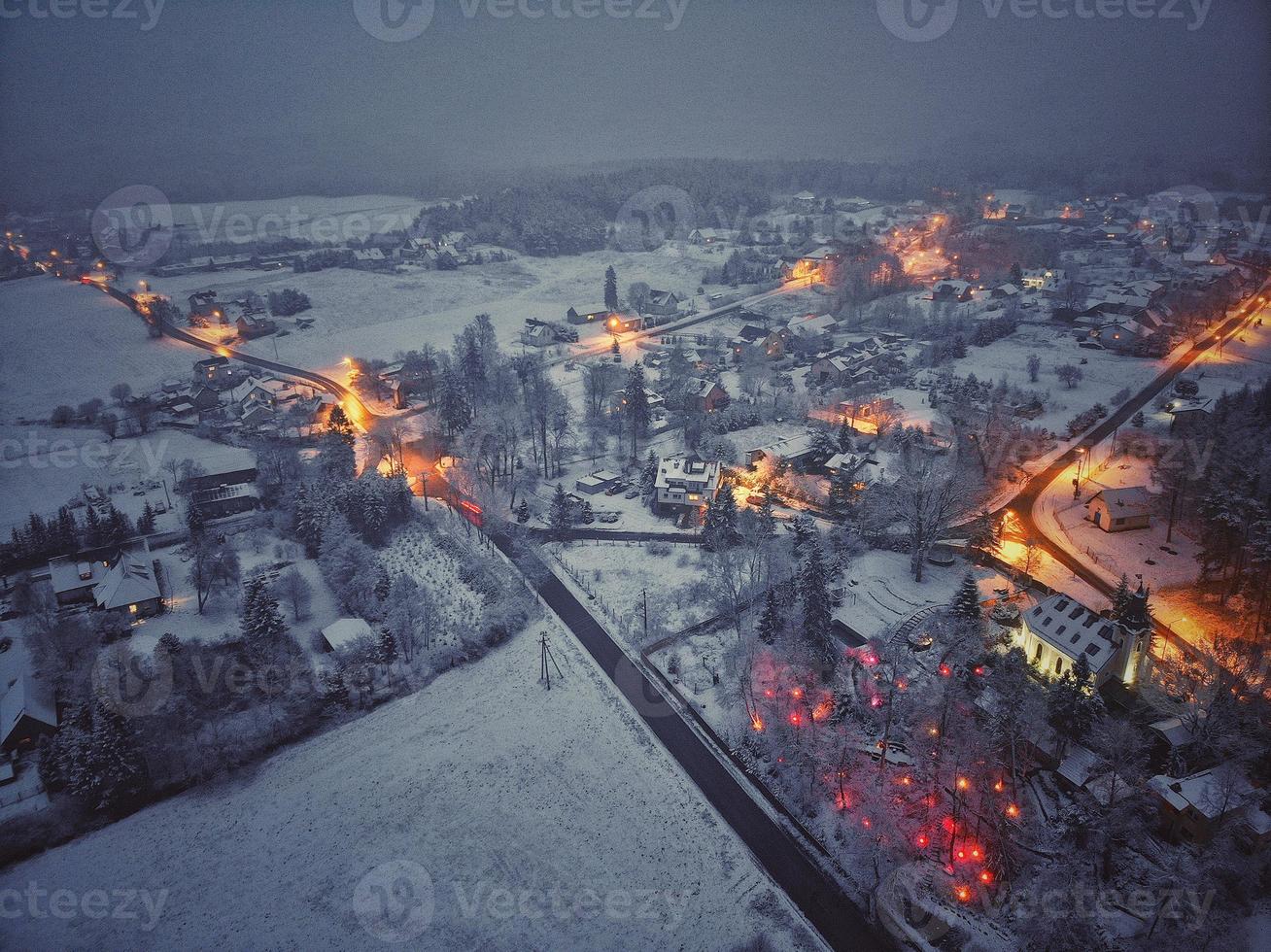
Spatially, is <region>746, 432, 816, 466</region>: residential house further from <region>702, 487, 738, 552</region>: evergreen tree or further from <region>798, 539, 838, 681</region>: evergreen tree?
<region>798, 539, 838, 681</region>: evergreen tree

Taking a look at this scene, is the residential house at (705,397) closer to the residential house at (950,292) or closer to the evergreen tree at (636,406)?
the evergreen tree at (636,406)

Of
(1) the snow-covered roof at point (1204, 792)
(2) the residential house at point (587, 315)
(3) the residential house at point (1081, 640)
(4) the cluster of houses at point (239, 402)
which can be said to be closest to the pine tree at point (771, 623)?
(3) the residential house at point (1081, 640)

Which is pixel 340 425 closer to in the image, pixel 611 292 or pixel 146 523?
pixel 146 523

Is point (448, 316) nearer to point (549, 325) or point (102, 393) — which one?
point (549, 325)

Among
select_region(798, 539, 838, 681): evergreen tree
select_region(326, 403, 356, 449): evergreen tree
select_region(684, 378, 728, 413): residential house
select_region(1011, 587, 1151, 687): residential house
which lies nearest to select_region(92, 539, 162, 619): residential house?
select_region(326, 403, 356, 449): evergreen tree

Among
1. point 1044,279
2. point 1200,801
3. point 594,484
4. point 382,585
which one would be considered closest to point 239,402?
point 382,585

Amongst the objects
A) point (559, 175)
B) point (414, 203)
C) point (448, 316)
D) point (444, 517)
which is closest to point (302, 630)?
point (444, 517)

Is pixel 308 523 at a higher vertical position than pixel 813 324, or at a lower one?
lower
